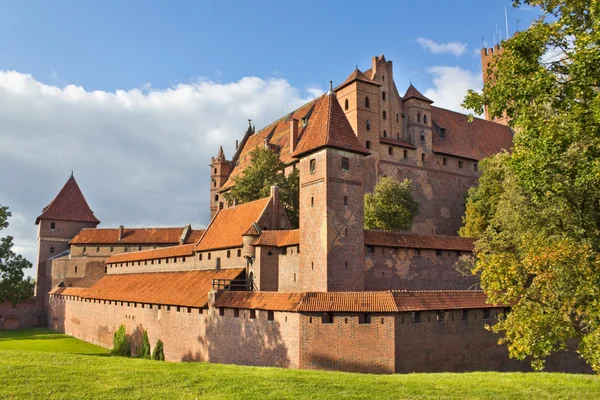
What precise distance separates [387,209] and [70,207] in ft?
136

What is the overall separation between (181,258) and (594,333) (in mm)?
31518

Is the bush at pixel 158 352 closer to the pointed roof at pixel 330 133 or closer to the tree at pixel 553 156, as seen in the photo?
the pointed roof at pixel 330 133

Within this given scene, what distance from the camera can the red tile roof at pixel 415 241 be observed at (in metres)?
28.1

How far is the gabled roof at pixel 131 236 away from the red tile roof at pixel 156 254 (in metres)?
2.81

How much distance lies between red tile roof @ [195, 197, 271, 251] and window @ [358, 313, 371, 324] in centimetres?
1162

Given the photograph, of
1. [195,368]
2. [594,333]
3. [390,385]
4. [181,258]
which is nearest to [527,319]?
[594,333]

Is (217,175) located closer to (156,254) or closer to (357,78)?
(156,254)

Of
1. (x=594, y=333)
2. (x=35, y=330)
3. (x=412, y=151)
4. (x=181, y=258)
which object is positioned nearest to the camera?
(x=594, y=333)

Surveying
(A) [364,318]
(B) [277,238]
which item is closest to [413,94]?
(B) [277,238]

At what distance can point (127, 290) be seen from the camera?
4088 cm

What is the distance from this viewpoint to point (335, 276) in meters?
25.7

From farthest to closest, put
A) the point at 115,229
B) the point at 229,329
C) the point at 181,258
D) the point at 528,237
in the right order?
the point at 115,229
the point at 181,258
the point at 229,329
the point at 528,237

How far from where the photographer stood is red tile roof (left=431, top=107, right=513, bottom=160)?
5009 centimetres

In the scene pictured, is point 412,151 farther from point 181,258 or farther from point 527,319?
point 527,319
